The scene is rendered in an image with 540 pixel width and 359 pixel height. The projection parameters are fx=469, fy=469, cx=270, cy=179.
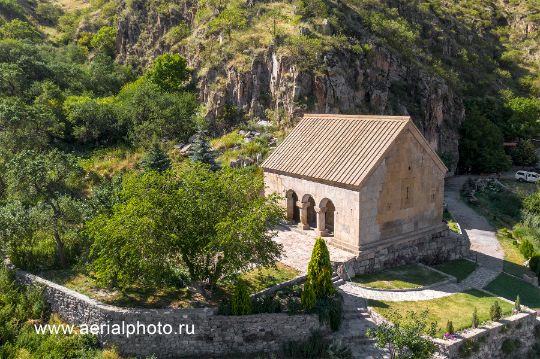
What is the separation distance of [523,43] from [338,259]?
7088 cm

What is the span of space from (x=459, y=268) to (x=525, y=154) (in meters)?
32.3

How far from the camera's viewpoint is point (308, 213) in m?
27.5

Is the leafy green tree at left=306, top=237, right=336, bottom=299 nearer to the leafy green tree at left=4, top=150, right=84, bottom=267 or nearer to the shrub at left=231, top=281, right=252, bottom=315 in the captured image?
the shrub at left=231, top=281, right=252, bottom=315

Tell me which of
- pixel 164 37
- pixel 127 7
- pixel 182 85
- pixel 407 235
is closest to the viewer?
pixel 407 235

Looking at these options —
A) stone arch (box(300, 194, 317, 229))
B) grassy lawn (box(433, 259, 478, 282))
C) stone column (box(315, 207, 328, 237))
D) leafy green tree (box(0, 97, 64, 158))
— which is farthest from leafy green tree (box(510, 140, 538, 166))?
leafy green tree (box(0, 97, 64, 158))

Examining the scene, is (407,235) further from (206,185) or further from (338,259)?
(206,185)

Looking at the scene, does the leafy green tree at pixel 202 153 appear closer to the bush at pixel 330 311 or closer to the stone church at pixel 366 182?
the stone church at pixel 366 182

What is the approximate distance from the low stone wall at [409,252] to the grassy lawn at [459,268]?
0.37 m

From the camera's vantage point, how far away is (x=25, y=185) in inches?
843

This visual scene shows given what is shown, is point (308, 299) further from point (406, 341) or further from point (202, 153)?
point (202, 153)

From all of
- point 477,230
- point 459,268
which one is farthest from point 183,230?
point 477,230

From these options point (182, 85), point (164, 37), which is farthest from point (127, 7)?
point (182, 85)

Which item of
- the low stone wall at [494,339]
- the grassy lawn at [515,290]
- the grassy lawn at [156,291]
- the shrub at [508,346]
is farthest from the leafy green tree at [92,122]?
the shrub at [508,346]

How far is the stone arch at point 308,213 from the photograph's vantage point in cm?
2577
